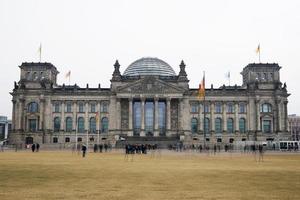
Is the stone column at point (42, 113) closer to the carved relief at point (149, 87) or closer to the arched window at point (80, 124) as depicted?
the arched window at point (80, 124)

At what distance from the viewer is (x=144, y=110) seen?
4779 inches

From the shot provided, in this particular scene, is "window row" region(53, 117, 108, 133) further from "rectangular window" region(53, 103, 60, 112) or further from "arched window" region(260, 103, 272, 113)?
"arched window" region(260, 103, 272, 113)

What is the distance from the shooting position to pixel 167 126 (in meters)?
120

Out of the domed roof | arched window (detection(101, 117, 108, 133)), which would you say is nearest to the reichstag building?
arched window (detection(101, 117, 108, 133))

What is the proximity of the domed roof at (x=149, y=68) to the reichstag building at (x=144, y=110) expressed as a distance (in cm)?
1147

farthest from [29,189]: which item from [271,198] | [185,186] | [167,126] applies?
[167,126]

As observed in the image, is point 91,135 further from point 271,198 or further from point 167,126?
point 271,198

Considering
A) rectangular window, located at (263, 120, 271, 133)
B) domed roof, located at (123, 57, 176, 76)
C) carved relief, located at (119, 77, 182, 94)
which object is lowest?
rectangular window, located at (263, 120, 271, 133)

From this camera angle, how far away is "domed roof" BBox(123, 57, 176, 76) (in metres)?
136

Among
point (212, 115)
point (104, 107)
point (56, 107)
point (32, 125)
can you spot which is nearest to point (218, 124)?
point (212, 115)

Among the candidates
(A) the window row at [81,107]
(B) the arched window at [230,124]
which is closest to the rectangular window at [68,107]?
(A) the window row at [81,107]

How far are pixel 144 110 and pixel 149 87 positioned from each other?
23.5 feet

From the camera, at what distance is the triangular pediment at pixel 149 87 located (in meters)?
120

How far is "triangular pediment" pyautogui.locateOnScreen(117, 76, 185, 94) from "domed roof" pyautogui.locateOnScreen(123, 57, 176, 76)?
15.3 metres
